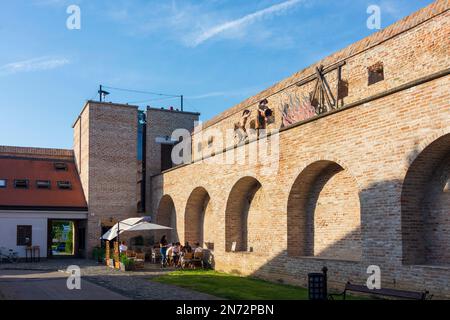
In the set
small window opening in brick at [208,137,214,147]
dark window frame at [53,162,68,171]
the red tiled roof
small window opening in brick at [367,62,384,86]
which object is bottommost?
the red tiled roof

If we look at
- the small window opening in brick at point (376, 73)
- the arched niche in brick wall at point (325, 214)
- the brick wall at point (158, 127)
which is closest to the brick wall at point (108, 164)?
the brick wall at point (158, 127)

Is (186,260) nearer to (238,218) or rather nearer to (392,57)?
(238,218)

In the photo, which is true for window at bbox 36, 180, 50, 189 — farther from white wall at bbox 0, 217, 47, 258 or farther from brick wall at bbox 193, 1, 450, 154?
brick wall at bbox 193, 1, 450, 154

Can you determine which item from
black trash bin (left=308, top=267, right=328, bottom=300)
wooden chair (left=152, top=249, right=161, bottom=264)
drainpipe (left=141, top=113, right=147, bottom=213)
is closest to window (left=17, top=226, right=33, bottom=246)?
drainpipe (left=141, top=113, right=147, bottom=213)

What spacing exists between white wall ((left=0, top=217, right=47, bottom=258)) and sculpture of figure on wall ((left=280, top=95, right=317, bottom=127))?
49.2 ft

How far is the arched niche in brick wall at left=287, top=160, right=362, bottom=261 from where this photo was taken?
47.9ft

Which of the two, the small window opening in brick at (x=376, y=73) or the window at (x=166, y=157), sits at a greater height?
the small window opening in brick at (x=376, y=73)

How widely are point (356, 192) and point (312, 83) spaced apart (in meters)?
6.01

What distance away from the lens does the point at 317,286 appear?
11.5m

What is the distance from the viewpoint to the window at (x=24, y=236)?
91.6 ft

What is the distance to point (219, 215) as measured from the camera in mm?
21141

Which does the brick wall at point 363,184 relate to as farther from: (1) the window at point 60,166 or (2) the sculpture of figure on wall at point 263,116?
(1) the window at point 60,166

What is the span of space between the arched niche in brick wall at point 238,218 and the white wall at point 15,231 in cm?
1243

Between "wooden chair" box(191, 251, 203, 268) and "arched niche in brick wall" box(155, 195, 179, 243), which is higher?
"arched niche in brick wall" box(155, 195, 179, 243)
